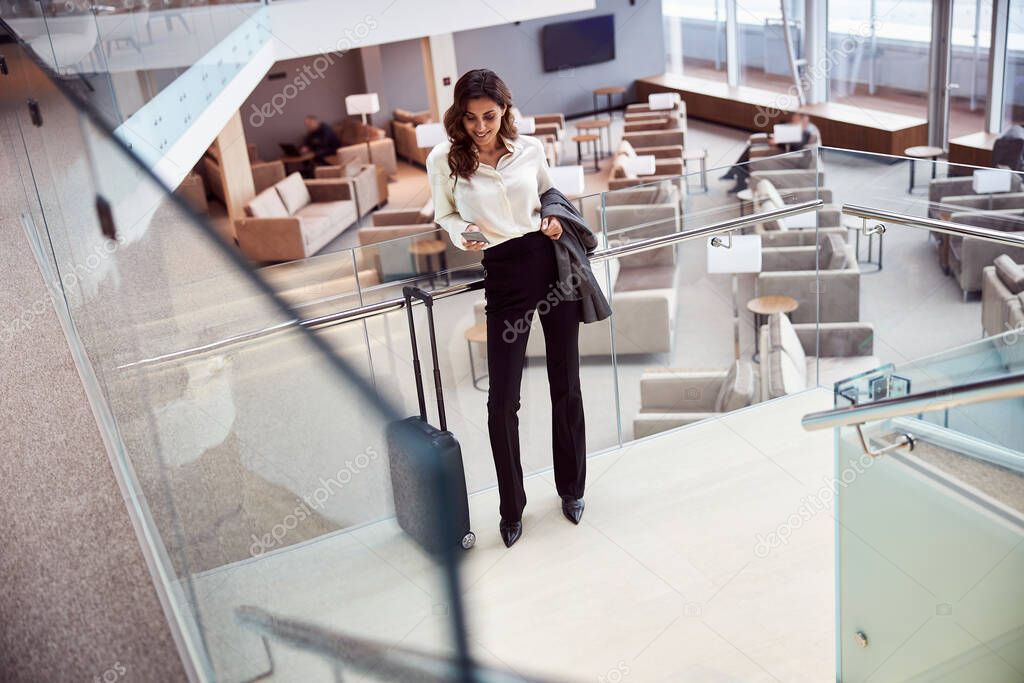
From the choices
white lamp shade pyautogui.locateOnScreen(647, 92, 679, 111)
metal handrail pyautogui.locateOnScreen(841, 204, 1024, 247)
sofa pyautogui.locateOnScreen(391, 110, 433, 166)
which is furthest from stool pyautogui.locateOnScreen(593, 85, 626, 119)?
metal handrail pyautogui.locateOnScreen(841, 204, 1024, 247)

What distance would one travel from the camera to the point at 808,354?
15.8 feet

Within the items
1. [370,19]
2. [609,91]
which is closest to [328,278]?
[370,19]

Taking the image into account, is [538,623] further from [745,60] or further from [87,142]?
[745,60]

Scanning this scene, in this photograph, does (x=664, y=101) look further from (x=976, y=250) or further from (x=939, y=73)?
(x=976, y=250)

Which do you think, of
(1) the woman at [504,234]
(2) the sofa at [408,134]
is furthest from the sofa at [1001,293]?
(2) the sofa at [408,134]

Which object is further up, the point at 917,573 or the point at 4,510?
the point at 4,510

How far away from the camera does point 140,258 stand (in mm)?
3070

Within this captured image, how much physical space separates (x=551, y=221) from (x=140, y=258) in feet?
4.37

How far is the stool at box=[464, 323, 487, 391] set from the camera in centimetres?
327

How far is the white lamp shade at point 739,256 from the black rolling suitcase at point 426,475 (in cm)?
230

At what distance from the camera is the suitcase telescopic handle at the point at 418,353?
3.13m

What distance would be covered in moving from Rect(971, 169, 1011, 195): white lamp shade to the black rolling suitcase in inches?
169

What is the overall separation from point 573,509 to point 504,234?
1029mm

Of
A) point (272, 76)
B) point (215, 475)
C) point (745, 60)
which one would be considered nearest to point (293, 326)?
point (215, 475)
